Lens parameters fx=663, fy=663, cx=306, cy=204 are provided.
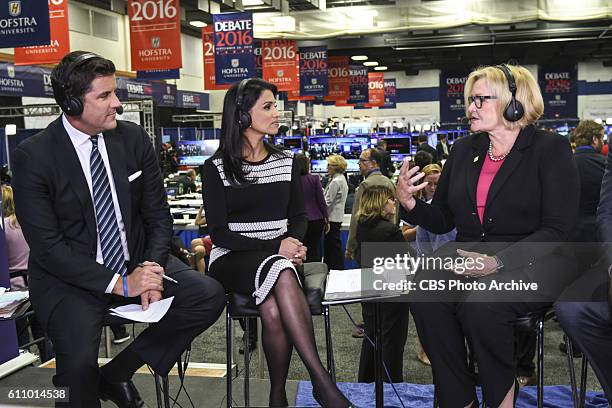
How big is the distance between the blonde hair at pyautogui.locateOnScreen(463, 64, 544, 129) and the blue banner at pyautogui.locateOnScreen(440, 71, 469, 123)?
69.9 ft

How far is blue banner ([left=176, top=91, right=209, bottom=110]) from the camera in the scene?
19.2 meters

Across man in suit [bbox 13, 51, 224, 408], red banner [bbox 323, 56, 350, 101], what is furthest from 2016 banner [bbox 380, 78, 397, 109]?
man in suit [bbox 13, 51, 224, 408]

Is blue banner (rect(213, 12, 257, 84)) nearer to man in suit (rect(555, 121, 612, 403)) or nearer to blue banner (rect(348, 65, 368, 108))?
man in suit (rect(555, 121, 612, 403))

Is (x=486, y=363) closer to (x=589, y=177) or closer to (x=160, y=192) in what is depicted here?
(x=160, y=192)

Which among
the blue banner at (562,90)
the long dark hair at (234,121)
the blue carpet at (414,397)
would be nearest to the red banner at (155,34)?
the long dark hair at (234,121)

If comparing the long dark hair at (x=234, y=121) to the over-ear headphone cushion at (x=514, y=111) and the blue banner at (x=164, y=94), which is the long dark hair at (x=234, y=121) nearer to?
the over-ear headphone cushion at (x=514, y=111)

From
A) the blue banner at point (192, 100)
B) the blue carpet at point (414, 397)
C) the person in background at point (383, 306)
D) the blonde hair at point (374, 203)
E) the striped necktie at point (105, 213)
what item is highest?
the blue banner at point (192, 100)

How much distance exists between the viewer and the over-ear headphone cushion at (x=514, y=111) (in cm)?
266

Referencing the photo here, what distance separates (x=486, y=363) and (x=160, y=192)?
56.8 inches

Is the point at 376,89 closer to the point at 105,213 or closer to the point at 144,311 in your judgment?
the point at 105,213

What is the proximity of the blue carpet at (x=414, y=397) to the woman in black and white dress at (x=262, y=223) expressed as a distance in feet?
2.65

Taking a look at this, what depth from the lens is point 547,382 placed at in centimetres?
439

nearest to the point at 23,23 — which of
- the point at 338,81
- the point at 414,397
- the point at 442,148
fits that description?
the point at 414,397

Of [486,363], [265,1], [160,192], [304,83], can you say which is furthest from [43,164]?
[304,83]
